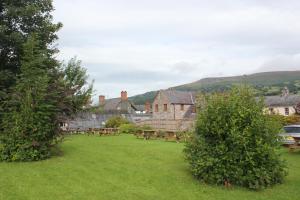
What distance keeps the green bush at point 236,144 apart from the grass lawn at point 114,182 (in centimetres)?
43

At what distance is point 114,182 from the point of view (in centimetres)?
1126

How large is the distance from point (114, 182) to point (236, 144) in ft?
13.7

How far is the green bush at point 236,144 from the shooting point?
1135cm

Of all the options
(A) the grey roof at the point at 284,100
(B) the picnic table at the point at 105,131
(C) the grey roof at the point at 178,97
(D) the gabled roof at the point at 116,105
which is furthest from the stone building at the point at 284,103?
(D) the gabled roof at the point at 116,105

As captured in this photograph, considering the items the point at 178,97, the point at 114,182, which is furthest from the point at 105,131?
the point at 114,182

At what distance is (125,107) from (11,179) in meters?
65.1

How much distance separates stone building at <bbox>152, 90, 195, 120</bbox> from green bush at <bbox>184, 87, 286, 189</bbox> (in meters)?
40.1

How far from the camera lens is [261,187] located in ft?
36.3

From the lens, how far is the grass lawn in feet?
32.9

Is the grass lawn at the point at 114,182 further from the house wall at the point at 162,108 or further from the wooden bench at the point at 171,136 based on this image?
the house wall at the point at 162,108

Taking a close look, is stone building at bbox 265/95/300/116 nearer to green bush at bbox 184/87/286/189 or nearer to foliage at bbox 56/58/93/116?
foliage at bbox 56/58/93/116

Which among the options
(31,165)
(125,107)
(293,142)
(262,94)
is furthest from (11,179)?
(125,107)

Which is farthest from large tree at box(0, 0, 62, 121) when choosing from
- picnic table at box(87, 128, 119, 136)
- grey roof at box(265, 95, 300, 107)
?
grey roof at box(265, 95, 300, 107)

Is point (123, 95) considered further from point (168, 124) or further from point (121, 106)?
point (168, 124)
